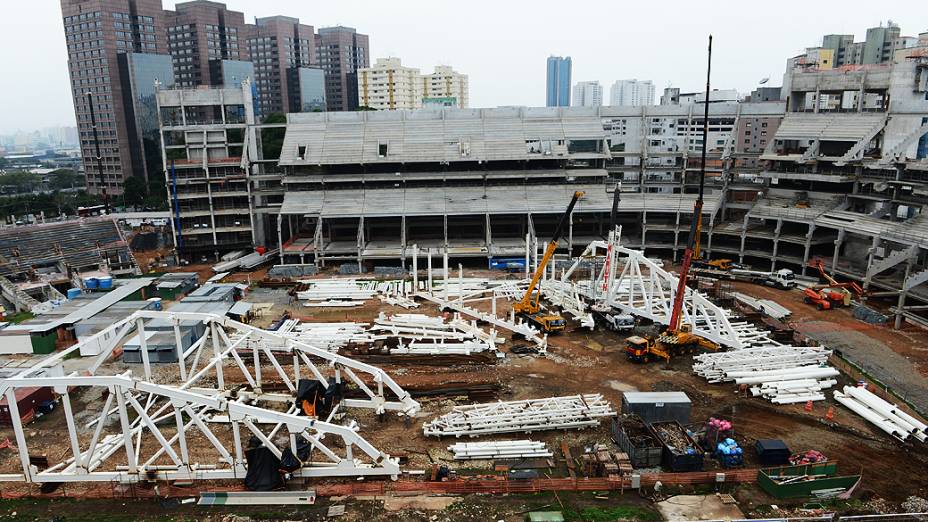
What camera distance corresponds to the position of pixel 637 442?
20688 mm

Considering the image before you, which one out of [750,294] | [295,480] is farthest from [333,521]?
[750,294]

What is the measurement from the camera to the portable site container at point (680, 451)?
64.8 feet

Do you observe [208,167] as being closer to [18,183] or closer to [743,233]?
[743,233]

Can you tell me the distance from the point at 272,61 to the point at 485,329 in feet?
392

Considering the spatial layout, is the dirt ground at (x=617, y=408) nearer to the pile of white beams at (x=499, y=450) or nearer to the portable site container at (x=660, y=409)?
the pile of white beams at (x=499, y=450)

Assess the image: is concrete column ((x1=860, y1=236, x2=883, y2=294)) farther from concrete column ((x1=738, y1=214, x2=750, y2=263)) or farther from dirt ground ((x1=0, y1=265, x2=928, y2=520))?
concrete column ((x1=738, y1=214, x2=750, y2=263))

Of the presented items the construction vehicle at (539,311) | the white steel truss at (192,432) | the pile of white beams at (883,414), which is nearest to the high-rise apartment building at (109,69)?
the white steel truss at (192,432)

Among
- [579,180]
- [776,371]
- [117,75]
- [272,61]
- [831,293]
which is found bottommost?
[776,371]

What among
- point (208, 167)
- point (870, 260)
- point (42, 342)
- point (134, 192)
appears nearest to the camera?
point (42, 342)

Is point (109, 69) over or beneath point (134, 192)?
over

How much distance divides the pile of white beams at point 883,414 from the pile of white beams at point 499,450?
1327 centimetres

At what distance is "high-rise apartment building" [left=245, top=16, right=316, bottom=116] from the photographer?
425 feet

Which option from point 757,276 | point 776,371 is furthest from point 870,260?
point 776,371

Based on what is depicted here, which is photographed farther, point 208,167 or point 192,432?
point 208,167
